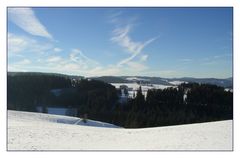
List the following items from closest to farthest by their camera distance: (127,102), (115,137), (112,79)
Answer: (115,137), (112,79), (127,102)

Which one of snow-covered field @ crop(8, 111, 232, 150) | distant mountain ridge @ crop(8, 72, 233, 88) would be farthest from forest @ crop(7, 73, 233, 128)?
snow-covered field @ crop(8, 111, 232, 150)

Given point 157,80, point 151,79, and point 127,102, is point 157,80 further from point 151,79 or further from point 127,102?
point 127,102

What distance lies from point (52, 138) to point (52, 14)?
2.11 metres

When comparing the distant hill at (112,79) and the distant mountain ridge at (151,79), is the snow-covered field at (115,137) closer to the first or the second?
the distant mountain ridge at (151,79)

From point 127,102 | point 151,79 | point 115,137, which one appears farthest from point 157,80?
point 115,137

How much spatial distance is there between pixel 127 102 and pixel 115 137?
736 mm

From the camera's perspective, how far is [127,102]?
5.55 meters

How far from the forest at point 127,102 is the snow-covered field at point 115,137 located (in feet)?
0.67

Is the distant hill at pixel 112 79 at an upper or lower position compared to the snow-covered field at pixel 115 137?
upper

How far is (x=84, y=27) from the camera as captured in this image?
517 centimetres

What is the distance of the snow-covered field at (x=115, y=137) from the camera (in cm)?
474

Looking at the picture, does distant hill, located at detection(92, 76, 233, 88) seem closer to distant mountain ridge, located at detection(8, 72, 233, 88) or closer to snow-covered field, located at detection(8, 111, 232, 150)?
distant mountain ridge, located at detection(8, 72, 233, 88)

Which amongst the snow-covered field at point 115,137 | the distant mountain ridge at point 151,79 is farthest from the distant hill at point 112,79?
the snow-covered field at point 115,137
